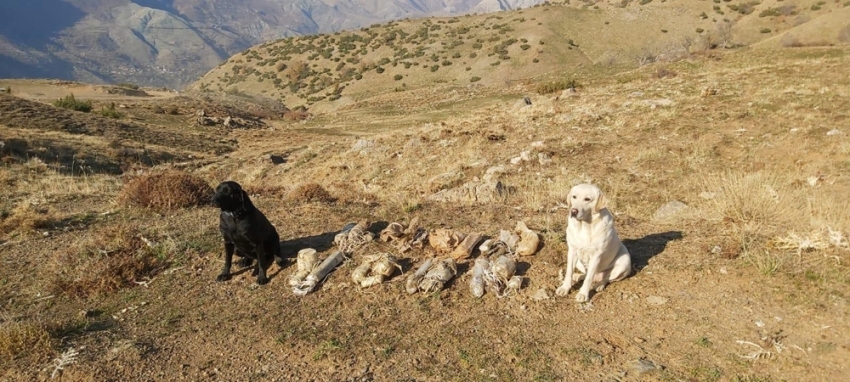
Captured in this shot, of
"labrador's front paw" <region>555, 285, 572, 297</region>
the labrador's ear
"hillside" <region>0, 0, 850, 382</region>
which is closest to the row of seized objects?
"hillside" <region>0, 0, 850, 382</region>

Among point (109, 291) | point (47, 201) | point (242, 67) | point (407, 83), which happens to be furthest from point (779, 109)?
point (242, 67)

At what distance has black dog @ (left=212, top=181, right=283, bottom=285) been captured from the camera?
509cm

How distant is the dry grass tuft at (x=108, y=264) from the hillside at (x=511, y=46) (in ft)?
117

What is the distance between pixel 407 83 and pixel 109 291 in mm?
49015

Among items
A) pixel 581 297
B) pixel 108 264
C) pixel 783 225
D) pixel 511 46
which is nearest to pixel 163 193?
pixel 108 264

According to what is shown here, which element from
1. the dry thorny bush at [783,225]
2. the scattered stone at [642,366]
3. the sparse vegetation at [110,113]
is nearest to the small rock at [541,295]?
the scattered stone at [642,366]

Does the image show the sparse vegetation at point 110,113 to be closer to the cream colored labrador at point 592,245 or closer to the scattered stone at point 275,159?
the scattered stone at point 275,159

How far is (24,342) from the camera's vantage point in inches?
161

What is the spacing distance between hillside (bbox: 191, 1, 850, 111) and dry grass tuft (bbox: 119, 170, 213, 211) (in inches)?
1320

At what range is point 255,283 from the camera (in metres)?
5.53

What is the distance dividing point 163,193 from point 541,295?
301 inches

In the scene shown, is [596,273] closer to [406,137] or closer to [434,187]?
[434,187]

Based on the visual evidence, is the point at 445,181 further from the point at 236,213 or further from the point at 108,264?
the point at 108,264

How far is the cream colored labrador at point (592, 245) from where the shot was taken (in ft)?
13.5
